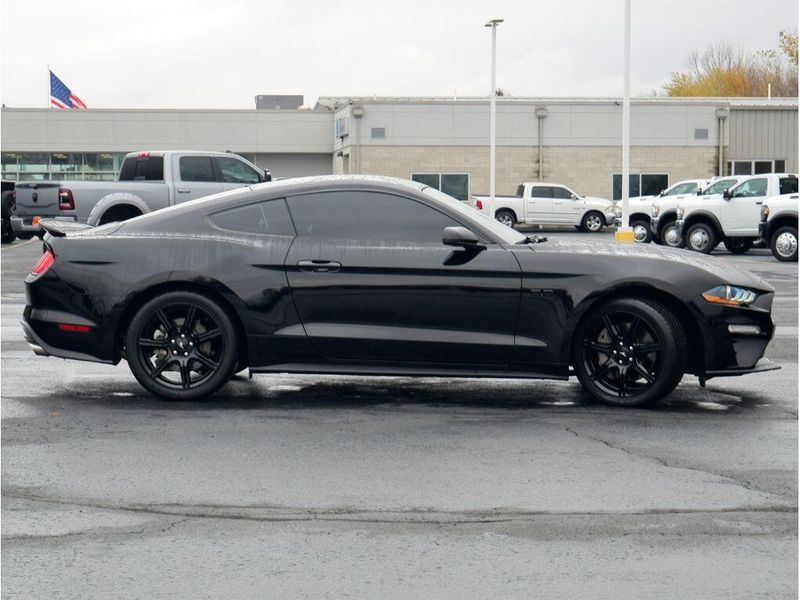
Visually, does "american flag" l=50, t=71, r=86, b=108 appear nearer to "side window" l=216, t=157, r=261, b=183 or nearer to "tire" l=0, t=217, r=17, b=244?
"tire" l=0, t=217, r=17, b=244

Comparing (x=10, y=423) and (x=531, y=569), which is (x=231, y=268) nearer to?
(x=10, y=423)

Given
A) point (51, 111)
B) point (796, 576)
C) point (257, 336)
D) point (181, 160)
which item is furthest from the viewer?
point (51, 111)

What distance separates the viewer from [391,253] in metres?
7.88

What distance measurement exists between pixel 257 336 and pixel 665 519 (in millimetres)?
3428

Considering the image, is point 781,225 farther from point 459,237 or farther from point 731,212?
point 459,237

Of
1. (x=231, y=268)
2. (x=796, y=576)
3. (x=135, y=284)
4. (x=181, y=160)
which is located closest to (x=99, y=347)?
(x=135, y=284)

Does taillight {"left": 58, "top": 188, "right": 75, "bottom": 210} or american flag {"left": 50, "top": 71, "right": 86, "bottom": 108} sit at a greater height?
american flag {"left": 50, "top": 71, "right": 86, "bottom": 108}

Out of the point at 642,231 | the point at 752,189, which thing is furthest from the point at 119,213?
the point at 642,231

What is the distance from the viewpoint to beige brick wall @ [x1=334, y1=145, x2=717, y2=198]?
5347cm

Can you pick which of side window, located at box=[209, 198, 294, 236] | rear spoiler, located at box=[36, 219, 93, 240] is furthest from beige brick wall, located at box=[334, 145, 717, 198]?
side window, located at box=[209, 198, 294, 236]

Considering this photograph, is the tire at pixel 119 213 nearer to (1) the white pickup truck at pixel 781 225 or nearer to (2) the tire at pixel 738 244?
(1) the white pickup truck at pixel 781 225

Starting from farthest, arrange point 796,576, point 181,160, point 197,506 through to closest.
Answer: point 181,160, point 197,506, point 796,576

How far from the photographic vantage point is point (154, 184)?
2325 centimetres

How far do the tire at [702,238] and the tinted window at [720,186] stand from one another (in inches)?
54.1
